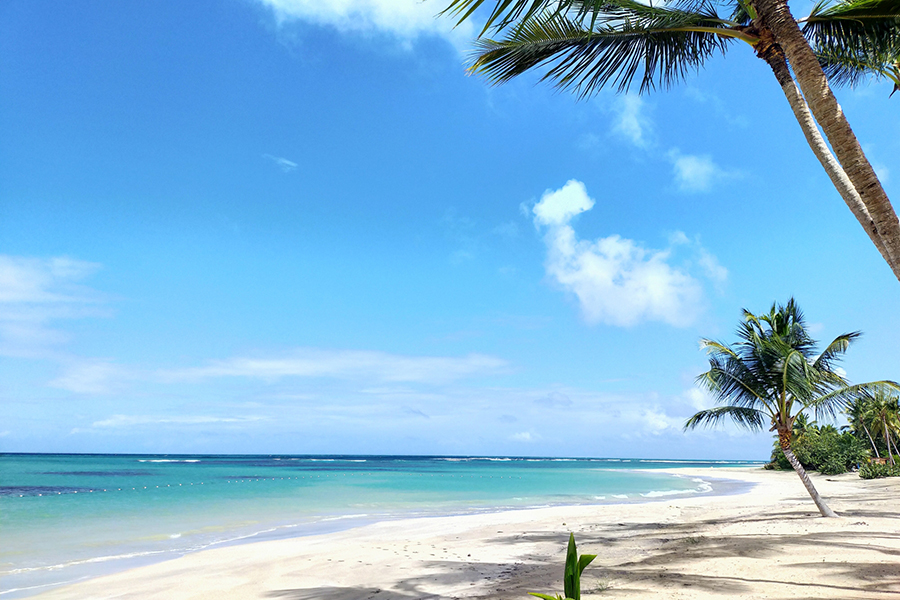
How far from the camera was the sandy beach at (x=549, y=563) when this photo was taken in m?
6.34

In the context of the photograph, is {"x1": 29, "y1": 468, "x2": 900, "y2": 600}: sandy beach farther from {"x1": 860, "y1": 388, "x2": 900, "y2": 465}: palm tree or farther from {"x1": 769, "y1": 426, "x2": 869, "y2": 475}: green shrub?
{"x1": 860, "y1": 388, "x2": 900, "y2": 465}: palm tree

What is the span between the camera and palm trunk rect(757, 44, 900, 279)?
430 centimetres

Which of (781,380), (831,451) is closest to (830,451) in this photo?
(831,451)

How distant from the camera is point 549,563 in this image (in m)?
8.77

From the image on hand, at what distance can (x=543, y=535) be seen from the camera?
12141 millimetres

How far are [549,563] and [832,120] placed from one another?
24.9 feet

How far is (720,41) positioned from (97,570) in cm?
1252

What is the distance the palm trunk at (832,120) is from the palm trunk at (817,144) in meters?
0.17

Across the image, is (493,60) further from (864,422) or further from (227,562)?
(864,422)

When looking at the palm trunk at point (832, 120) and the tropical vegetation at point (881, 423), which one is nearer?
the palm trunk at point (832, 120)

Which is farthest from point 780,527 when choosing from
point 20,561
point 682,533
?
point 20,561

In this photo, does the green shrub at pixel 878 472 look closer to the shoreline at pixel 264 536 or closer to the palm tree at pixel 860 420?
the palm tree at pixel 860 420

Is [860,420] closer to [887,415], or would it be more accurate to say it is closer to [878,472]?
[887,415]

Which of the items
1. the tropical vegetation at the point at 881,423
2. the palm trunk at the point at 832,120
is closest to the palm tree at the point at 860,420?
the tropical vegetation at the point at 881,423
